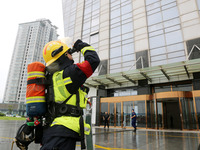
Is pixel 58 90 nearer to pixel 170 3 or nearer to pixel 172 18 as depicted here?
pixel 172 18

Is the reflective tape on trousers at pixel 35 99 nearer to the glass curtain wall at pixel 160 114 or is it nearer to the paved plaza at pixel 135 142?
the paved plaza at pixel 135 142

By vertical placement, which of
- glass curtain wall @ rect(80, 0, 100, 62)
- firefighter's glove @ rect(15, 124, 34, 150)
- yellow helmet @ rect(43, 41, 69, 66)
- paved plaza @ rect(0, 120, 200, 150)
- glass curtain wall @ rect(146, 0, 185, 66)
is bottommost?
paved plaza @ rect(0, 120, 200, 150)

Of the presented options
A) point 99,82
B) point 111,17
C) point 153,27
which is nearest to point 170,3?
point 153,27

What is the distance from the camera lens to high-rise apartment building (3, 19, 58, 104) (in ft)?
320

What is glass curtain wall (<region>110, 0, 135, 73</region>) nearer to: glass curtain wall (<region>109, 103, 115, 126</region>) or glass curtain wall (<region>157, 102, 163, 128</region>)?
glass curtain wall (<region>109, 103, 115, 126</region>)

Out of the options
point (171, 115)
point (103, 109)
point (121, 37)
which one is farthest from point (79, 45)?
point (121, 37)

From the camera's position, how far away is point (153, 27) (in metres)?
17.2

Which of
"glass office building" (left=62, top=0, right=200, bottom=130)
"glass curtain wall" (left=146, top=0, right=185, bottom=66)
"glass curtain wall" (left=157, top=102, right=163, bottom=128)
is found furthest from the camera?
"glass curtain wall" (left=146, top=0, right=185, bottom=66)

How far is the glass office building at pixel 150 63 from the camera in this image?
44.3 feet

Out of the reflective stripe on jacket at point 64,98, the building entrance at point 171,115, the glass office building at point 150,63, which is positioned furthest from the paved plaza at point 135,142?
the building entrance at point 171,115

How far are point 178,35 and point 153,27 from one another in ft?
10.1

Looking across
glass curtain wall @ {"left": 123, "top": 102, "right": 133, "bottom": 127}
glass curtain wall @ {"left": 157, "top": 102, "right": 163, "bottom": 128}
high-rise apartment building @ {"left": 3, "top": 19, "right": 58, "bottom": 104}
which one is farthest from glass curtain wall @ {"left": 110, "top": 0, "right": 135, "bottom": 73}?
high-rise apartment building @ {"left": 3, "top": 19, "right": 58, "bottom": 104}

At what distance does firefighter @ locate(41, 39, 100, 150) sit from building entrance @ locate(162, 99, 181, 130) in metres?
14.5

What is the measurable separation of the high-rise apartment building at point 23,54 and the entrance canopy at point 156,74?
94.3 metres
